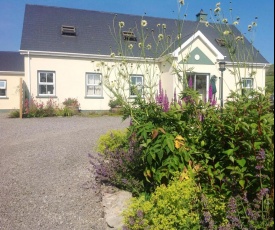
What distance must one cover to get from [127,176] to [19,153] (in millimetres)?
3658

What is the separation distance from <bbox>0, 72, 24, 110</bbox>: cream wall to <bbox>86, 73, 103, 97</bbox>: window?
19.1 ft

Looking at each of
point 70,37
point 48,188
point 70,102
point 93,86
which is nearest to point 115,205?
point 48,188

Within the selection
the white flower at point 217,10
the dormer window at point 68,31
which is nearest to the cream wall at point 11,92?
the dormer window at point 68,31

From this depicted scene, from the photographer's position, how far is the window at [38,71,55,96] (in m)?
16.6

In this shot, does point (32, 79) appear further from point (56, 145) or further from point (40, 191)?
point (40, 191)

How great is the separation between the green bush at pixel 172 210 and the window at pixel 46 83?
15.2m

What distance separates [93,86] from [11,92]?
677cm

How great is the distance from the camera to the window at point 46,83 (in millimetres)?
16564

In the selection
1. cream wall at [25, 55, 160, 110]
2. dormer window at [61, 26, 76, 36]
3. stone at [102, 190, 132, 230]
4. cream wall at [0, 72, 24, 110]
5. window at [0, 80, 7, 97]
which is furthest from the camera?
window at [0, 80, 7, 97]

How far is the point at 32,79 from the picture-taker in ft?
53.2

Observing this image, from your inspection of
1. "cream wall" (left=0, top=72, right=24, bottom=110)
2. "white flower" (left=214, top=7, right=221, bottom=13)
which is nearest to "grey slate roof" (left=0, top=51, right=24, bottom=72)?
"cream wall" (left=0, top=72, right=24, bottom=110)

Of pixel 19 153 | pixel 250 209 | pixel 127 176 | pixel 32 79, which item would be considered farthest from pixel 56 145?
pixel 32 79

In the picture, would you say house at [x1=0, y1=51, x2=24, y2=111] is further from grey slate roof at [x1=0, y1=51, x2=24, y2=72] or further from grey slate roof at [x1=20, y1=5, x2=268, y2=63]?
grey slate roof at [x1=20, y1=5, x2=268, y2=63]

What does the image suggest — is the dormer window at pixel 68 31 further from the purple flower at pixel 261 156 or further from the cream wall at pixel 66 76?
the purple flower at pixel 261 156
